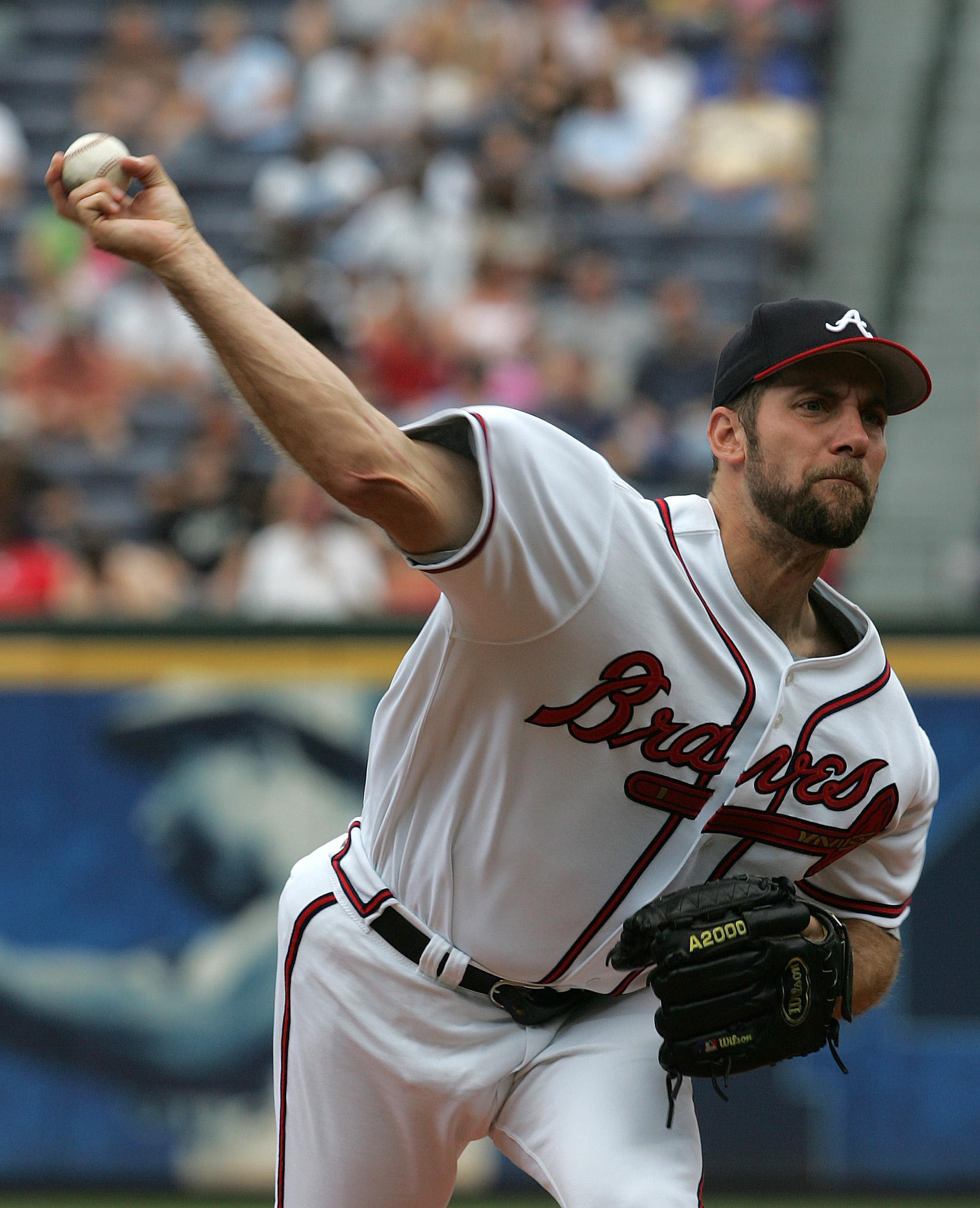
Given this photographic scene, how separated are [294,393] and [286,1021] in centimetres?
146

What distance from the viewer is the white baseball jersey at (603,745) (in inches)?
107

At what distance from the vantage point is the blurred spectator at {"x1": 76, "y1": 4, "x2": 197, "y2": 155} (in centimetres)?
1023

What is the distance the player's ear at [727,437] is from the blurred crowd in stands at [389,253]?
3.88 m

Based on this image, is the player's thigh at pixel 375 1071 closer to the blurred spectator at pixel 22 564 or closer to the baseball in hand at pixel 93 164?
the baseball in hand at pixel 93 164

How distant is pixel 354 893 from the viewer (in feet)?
10.5

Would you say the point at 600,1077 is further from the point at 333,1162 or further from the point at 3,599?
the point at 3,599

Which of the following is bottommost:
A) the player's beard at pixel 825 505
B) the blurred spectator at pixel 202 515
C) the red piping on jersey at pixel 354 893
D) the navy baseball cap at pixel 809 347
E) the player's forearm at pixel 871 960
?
the blurred spectator at pixel 202 515

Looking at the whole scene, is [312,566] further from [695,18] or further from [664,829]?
[695,18]

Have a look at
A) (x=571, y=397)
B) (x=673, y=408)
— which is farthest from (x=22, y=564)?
(x=673, y=408)

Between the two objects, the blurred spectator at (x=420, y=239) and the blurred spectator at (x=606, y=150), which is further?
the blurred spectator at (x=606, y=150)

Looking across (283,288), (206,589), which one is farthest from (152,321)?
(206,589)

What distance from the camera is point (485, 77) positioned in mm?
10328

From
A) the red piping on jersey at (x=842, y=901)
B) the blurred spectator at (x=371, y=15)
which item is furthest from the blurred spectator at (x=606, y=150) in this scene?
the red piping on jersey at (x=842, y=901)

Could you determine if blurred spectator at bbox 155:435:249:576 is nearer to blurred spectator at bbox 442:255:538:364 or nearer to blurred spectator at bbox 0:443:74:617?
blurred spectator at bbox 0:443:74:617
